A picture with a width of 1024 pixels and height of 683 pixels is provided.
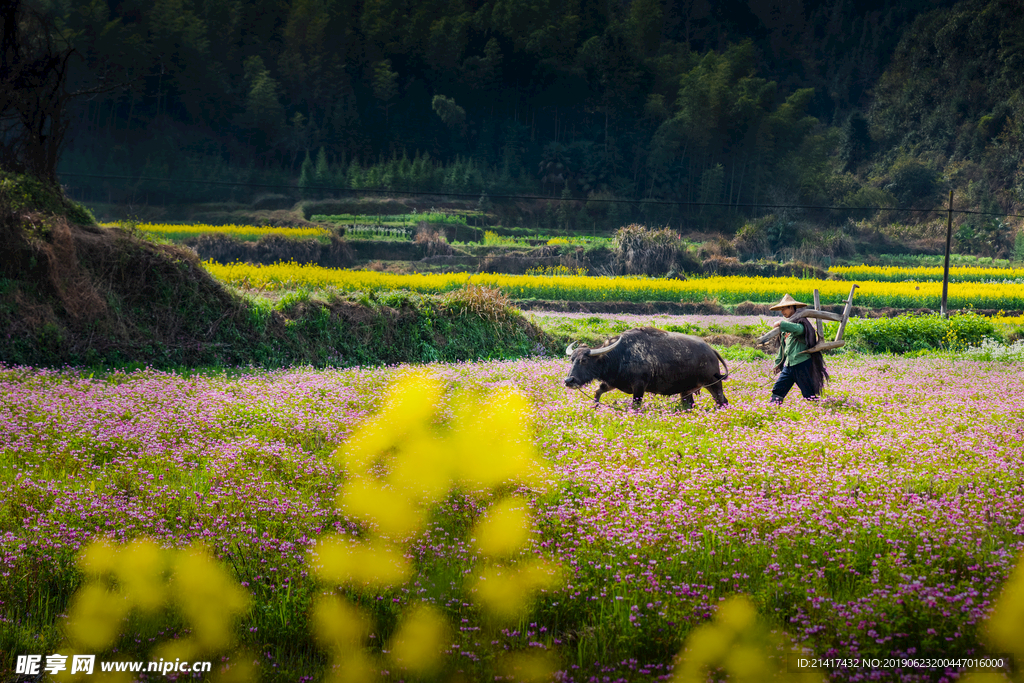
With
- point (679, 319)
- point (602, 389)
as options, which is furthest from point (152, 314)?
point (679, 319)

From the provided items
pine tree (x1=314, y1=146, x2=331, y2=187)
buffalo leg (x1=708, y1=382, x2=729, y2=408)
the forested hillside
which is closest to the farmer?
buffalo leg (x1=708, y1=382, x2=729, y2=408)

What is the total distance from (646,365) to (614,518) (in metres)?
5.09

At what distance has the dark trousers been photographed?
10.6 metres

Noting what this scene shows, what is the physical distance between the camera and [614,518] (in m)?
5.62

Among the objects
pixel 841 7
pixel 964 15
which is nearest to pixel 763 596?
pixel 964 15

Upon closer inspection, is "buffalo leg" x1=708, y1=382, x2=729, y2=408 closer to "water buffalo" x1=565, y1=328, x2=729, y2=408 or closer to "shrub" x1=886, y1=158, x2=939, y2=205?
"water buffalo" x1=565, y1=328, x2=729, y2=408

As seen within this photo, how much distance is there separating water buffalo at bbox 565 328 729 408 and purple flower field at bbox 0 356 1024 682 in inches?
35.5

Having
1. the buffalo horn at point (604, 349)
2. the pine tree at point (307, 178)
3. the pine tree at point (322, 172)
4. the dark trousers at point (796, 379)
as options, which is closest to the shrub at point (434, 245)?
the pine tree at point (307, 178)

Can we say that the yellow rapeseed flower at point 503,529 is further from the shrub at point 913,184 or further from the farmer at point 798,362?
the shrub at point 913,184

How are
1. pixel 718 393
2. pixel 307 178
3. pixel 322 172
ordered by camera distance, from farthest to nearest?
1. pixel 307 178
2. pixel 322 172
3. pixel 718 393

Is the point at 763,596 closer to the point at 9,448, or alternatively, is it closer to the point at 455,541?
the point at 455,541

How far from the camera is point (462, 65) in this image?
68.8 metres

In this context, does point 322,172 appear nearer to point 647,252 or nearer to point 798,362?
point 647,252

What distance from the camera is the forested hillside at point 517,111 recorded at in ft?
192
